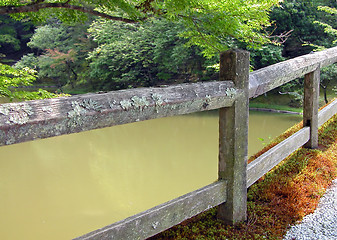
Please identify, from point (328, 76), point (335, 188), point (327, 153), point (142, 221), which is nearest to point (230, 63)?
point (142, 221)

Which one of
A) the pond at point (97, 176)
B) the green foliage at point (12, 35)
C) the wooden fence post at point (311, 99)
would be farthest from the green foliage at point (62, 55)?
the wooden fence post at point (311, 99)

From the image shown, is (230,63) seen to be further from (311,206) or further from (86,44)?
(86,44)

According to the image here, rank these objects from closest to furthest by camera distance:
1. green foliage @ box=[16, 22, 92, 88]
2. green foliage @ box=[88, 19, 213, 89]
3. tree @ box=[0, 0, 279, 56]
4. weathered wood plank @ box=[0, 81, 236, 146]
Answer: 1. weathered wood plank @ box=[0, 81, 236, 146]
2. tree @ box=[0, 0, 279, 56]
3. green foliage @ box=[88, 19, 213, 89]
4. green foliage @ box=[16, 22, 92, 88]

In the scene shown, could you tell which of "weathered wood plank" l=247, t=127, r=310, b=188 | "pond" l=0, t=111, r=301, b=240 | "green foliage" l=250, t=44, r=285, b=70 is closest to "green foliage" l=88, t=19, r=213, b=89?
"green foliage" l=250, t=44, r=285, b=70

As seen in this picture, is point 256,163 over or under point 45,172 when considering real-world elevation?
over

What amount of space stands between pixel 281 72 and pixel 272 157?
2.10 feet

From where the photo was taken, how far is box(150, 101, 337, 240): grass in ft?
6.30

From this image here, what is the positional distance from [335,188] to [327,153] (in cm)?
73

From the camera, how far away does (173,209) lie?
1.65m

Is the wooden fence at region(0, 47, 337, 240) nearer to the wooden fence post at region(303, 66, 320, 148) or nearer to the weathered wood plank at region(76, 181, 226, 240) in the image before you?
the weathered wood plank at region(76, 181, 226, 240)

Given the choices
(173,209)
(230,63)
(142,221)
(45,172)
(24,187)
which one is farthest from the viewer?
(45,172)

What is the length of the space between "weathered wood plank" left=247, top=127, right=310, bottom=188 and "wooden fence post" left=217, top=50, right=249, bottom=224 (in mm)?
189

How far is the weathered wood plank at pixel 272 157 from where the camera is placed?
2.18 m

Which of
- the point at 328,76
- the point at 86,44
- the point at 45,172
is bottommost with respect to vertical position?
the point at 45,172
